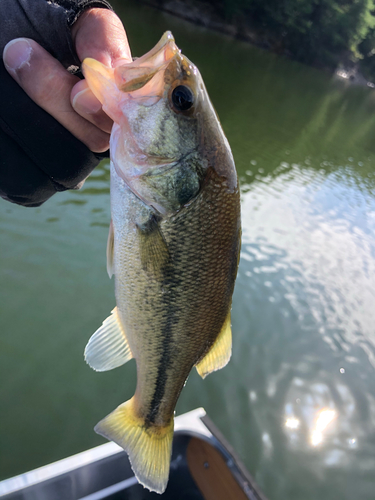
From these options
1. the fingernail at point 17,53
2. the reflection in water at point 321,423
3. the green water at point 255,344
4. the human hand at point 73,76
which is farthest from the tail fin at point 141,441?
the reflection in water at point 321,423

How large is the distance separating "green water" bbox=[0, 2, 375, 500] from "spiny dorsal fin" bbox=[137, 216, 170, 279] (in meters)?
2.95

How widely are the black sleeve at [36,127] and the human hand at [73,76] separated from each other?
0.13 feet

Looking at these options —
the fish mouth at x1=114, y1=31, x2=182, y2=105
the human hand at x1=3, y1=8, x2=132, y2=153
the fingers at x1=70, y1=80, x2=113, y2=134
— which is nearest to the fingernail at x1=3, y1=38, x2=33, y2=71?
the human hand at x1=3, y1=8, x2=132, y2=153

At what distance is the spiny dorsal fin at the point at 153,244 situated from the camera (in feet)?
4.96

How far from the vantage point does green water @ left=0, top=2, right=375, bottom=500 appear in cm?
381

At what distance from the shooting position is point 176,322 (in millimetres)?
1641

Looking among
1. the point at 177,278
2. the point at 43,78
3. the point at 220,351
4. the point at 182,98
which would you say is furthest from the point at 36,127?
the point at 220,351

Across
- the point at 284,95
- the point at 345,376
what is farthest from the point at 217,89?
the point at 345,376

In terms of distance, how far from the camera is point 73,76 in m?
1.47

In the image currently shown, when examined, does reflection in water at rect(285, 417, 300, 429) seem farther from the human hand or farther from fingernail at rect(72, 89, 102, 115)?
fingernail at rect(72, 89, 102, 115)

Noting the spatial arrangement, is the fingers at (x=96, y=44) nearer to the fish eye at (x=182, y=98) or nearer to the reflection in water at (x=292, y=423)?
the fish eye at (x=182, y=98)

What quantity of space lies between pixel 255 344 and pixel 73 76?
477cm

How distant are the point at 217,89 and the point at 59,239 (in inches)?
600

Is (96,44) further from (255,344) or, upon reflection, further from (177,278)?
(255,344)
